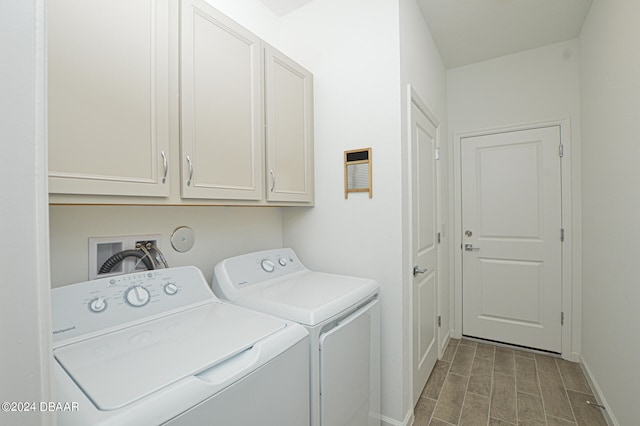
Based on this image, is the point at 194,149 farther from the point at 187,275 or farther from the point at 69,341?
the point at 69,341

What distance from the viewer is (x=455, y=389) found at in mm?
2100

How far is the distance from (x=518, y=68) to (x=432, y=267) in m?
2.05

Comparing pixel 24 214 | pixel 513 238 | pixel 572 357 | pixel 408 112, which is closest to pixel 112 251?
pixel 24 214

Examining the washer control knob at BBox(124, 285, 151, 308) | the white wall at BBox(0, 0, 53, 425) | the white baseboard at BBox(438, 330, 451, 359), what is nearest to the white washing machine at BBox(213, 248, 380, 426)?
the washer control knob at BBox(124, 285, 151, 308)

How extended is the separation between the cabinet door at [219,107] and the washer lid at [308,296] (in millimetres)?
481

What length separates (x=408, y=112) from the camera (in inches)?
68.8

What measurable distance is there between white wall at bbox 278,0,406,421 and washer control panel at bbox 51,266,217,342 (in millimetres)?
850

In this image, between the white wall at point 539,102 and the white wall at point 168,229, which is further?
the white wall at point 539,102

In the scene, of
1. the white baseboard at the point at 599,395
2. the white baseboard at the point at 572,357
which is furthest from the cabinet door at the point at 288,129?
the white baseboard at the point at 572,357

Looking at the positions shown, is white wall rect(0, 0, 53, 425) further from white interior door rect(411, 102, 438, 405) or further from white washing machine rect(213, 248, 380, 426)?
white interior door rect(411, 102, 438, 405)

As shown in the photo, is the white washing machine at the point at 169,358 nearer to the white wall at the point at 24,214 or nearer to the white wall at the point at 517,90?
the white wall at the point at 24,214

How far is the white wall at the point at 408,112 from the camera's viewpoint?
170 cm

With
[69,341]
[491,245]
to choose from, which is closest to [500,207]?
[491,245]

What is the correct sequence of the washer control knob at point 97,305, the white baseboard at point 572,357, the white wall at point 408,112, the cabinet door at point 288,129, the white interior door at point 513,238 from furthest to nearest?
the white interior door at point 513,238 → the white baseboard at point 572,357 → the white wall at point 408,112 → the cabinet door at point 288,129 → the washer control knob at point 97,305
